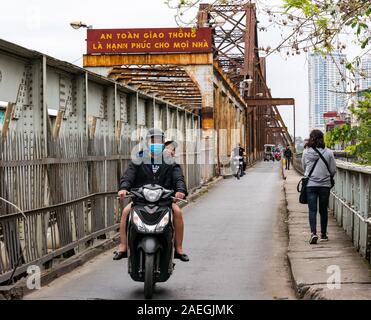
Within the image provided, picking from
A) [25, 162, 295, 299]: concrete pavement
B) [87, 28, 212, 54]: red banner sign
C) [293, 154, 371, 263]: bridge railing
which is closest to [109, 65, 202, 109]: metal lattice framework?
[87, 28, 212, 54]: red banner sign

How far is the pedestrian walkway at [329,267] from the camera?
629cm

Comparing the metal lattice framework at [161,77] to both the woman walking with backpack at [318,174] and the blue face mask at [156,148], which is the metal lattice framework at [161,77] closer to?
the woman walking with backpack at [318,174]

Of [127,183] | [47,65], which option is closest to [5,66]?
[47,65]

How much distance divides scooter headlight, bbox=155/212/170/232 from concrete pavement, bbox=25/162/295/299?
70 centimetres

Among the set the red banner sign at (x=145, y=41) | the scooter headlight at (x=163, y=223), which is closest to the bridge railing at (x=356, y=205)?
the scooter headlight at (x=163, y=223)

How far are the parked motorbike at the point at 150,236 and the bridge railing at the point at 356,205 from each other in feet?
7.71

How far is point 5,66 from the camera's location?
7.71 meters

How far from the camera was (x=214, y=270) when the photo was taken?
8.44m

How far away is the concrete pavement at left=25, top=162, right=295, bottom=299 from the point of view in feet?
23.0

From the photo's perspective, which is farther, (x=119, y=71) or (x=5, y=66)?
(x=119, y=71)

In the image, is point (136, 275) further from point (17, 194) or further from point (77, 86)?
point (77, 86)

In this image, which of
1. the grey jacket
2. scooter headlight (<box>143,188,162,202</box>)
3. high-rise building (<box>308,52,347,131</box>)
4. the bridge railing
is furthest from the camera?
the grey jacket

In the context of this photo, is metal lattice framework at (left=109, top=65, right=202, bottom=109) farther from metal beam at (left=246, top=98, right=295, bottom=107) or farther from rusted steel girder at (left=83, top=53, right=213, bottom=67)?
metal beam at (left=246, top=98, right=295, bottom=107)
